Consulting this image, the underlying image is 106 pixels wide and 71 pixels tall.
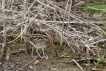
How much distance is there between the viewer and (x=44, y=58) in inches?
88.9

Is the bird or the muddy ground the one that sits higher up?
the bird

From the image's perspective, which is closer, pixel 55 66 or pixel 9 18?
pixel 55 66

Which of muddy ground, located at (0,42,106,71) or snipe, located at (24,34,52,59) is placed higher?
snipe, located at (24,34,52,59)

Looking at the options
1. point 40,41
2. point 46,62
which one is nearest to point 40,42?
point 40,41

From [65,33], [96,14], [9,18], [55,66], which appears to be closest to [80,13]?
[96,14]

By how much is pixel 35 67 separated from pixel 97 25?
0.94 meters

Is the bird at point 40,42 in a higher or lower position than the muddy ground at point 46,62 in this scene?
higher

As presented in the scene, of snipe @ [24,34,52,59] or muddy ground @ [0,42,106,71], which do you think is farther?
snipe @ [24,34,52,59]

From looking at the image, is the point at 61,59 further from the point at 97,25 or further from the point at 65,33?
the point at 97,25

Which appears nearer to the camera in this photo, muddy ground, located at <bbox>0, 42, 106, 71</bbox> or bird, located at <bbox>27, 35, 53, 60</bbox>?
muddy ground, located at <bbox>0, 42, 106, 71</bbox>

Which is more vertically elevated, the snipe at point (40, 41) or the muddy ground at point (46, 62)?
the snipe at point (40, 41)

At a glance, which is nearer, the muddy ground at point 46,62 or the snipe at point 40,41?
the muddy ground at point 46,62

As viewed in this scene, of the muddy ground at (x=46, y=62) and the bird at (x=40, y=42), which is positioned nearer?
the muddy ground at (x=46, y=62)

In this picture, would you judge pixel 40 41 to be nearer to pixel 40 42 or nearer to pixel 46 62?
pixel 40 42
